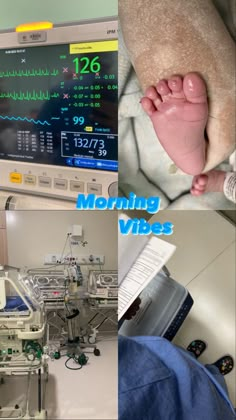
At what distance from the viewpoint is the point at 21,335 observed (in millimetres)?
1285

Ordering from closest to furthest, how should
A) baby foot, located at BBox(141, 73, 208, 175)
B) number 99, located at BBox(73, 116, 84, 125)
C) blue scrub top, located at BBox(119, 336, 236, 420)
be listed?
baby foot, located at BBox(141, 73, 208, 175) → number 99, located at BBox(73, 116, 84, 125) → blue scrub top, located at BBox(119, 336, 236, 420)

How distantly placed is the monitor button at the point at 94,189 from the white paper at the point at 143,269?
0.68 ft

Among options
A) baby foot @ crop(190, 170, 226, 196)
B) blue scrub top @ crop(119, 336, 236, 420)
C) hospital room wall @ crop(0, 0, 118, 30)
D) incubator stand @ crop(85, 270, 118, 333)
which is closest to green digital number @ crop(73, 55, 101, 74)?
hospital room wall @ crop(0, 0, 118, 30)

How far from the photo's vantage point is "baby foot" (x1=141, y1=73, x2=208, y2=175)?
3.45ft

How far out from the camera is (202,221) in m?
1.23

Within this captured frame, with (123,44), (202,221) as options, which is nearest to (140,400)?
(202,221)

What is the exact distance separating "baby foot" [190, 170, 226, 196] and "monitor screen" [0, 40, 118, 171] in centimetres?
24

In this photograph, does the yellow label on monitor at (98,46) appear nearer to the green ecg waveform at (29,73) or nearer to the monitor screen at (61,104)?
the monitor screen at (61,104)

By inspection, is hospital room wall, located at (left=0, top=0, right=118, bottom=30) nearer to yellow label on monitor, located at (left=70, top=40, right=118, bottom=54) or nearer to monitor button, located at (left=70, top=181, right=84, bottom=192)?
yellow label on monitor, located at (left=70, top=40, right=118, bottom=54)

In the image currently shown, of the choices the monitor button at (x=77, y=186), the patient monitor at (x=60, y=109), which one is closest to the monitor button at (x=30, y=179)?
the patient monitor at (x=60, y=109)

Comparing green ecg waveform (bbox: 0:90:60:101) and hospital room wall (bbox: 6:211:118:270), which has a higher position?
green ecg waveform (bbox: 0:90:60:101)

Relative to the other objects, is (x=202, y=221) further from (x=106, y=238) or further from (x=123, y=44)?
(x=123, y=44)

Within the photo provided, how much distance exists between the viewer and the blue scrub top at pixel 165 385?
1275mm

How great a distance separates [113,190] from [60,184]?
0.16m
